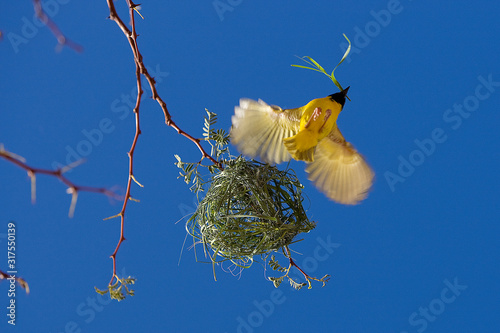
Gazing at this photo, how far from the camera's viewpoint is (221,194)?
1.00 meters

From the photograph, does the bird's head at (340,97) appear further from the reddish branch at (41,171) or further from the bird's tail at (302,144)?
the reddish branch at (41,171)

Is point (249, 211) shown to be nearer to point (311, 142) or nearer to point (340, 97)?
point (311, 142)

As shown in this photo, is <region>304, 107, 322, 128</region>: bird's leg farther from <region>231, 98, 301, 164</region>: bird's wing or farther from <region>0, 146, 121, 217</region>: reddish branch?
<region>0, 146, 121, 217</region>: reddish branch

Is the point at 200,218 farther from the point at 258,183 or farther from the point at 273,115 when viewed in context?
the point at 273,115

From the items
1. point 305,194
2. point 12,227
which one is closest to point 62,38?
point 305,194

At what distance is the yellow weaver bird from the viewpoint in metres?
0.95

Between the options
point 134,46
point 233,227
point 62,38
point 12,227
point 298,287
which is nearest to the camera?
point 62,38

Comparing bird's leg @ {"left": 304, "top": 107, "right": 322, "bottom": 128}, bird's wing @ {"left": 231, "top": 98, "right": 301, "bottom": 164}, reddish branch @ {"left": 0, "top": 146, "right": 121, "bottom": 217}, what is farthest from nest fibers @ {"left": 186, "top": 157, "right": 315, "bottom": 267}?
reddish branch @ {"left": 0, "top": 146, "right": 121, "bottom": 217}

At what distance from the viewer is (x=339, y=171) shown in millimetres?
1064

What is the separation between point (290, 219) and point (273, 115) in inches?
8.3

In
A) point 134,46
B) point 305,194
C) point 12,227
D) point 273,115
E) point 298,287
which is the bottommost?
point 298,287

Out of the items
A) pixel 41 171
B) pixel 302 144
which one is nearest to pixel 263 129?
pixel 302 144

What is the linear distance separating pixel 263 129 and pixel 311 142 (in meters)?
0.10

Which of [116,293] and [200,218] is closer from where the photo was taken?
[116,293]
